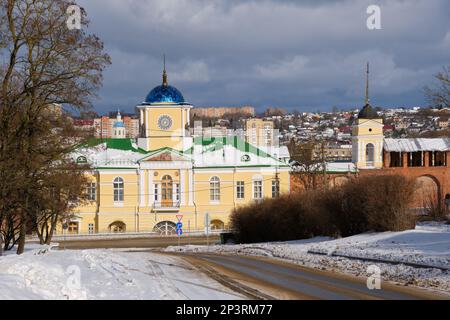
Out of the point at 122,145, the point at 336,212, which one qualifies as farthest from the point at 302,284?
the point at 122,145

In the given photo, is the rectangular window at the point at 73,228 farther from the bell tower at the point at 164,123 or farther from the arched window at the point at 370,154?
the arched window at the point at 370,154

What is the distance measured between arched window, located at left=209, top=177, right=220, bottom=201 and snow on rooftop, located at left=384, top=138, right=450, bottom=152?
17.4m

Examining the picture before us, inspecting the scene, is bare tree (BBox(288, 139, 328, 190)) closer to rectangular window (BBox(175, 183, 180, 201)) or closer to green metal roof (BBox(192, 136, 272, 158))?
green metal roof (BBox(192, 136, 272, 158))

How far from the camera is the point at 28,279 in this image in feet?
45.9

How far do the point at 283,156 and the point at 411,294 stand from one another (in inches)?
2441

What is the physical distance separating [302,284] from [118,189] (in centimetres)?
5454

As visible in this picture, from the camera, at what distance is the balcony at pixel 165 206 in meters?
68.4

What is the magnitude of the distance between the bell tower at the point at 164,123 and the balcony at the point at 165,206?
5939mm

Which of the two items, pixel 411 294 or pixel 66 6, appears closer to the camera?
pixel 411 294

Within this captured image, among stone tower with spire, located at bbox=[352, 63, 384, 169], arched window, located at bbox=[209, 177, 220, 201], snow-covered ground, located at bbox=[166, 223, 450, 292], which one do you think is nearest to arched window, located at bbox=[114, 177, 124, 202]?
arched window, located at bbox=[209, 177, 220, 201]

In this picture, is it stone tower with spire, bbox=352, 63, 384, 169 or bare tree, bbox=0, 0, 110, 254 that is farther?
stone tower with spire, bbox=352, 63, 384, 169

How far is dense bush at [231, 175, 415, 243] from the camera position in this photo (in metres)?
29.1

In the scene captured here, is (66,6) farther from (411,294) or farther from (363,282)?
(411,294)
